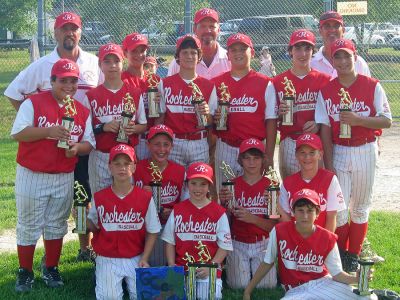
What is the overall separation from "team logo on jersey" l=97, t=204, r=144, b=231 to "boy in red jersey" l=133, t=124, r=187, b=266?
0.33 meters

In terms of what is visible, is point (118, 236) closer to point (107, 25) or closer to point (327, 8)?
point (327, 8)

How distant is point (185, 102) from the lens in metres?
5.89

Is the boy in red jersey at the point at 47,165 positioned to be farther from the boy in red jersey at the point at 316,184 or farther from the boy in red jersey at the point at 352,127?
the boy in red jersey at the point at 352,127

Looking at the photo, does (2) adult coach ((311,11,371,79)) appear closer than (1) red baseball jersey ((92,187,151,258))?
No

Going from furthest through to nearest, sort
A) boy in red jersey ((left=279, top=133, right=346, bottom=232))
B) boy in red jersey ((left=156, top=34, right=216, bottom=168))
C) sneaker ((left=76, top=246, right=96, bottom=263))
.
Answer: sneaker ((left=76, top=246, right=96, bottom=263))
boy in red jersey ((left=156, top=34, right=216, bottom=168))
boy in red jersey ((left=279, top=133, right=346, bottom=232))

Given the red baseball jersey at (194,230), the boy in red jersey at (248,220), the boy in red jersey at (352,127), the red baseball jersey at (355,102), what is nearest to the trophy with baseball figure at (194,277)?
the red baseball jersey at (194,230)

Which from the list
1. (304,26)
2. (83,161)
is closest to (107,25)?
(304,26)

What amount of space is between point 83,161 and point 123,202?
104 cm

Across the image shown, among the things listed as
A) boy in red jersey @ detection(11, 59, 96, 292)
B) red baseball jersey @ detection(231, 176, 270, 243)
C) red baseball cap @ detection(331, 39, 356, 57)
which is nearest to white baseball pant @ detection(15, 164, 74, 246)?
boy in red jersey @ detection(11, 59, 96, 292)

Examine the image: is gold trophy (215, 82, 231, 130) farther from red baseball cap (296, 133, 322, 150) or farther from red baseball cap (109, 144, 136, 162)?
red baseball cap (109, 144, 136, 162)

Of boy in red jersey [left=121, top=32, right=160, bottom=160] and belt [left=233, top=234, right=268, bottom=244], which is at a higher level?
boy in red jersey [left=121, top=32, right=160, bottom=160]

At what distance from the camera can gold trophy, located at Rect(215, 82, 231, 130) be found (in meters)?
5.77

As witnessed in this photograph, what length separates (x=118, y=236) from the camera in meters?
5.39

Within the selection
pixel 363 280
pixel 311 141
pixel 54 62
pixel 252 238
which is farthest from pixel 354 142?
pixel 54 62
